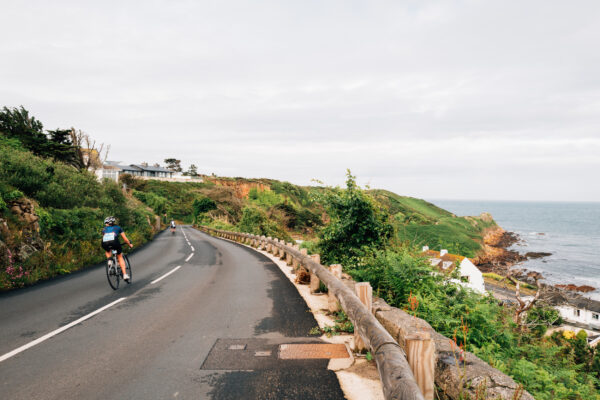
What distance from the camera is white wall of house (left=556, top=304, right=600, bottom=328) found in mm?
30844

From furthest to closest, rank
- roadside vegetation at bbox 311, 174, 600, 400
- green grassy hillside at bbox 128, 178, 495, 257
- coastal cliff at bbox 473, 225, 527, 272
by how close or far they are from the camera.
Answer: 1. coastal cliff at bbox 473, 225, 527, 272
2. green grassy hillside at bbox 128, 178, 495, 257
3. roadside vegetation at bbox 311, 174, 600, 400

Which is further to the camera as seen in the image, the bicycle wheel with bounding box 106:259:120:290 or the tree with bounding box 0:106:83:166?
the tree with bounding box 0:106:83:166

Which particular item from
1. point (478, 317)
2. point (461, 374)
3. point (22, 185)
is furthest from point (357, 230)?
point (22, 185)

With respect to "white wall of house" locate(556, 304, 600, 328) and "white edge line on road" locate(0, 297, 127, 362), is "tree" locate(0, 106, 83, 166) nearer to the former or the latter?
"white edge line on road" locate(0, 297, 127, 362)

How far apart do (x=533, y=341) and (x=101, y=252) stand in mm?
16433

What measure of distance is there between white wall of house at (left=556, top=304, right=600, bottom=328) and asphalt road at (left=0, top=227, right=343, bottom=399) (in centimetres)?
3711

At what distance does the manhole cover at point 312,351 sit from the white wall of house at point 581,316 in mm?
37123

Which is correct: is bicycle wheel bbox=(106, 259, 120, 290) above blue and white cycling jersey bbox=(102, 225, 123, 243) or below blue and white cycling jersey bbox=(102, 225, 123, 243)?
below

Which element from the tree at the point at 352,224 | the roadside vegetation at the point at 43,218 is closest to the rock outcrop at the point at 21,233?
the roadside vegetation at the point at 43,218

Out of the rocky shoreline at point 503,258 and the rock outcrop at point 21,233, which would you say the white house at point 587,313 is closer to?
the rocky shoreline at point 503,258

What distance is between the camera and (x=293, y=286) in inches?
344

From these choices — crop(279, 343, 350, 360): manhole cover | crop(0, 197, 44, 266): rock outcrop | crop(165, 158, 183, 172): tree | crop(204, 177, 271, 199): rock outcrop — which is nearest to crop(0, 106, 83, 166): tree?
crop(0, 197, 44, 266): rock outcrop

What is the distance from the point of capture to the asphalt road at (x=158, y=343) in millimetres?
3414

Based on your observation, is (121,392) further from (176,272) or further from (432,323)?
(176,272)
